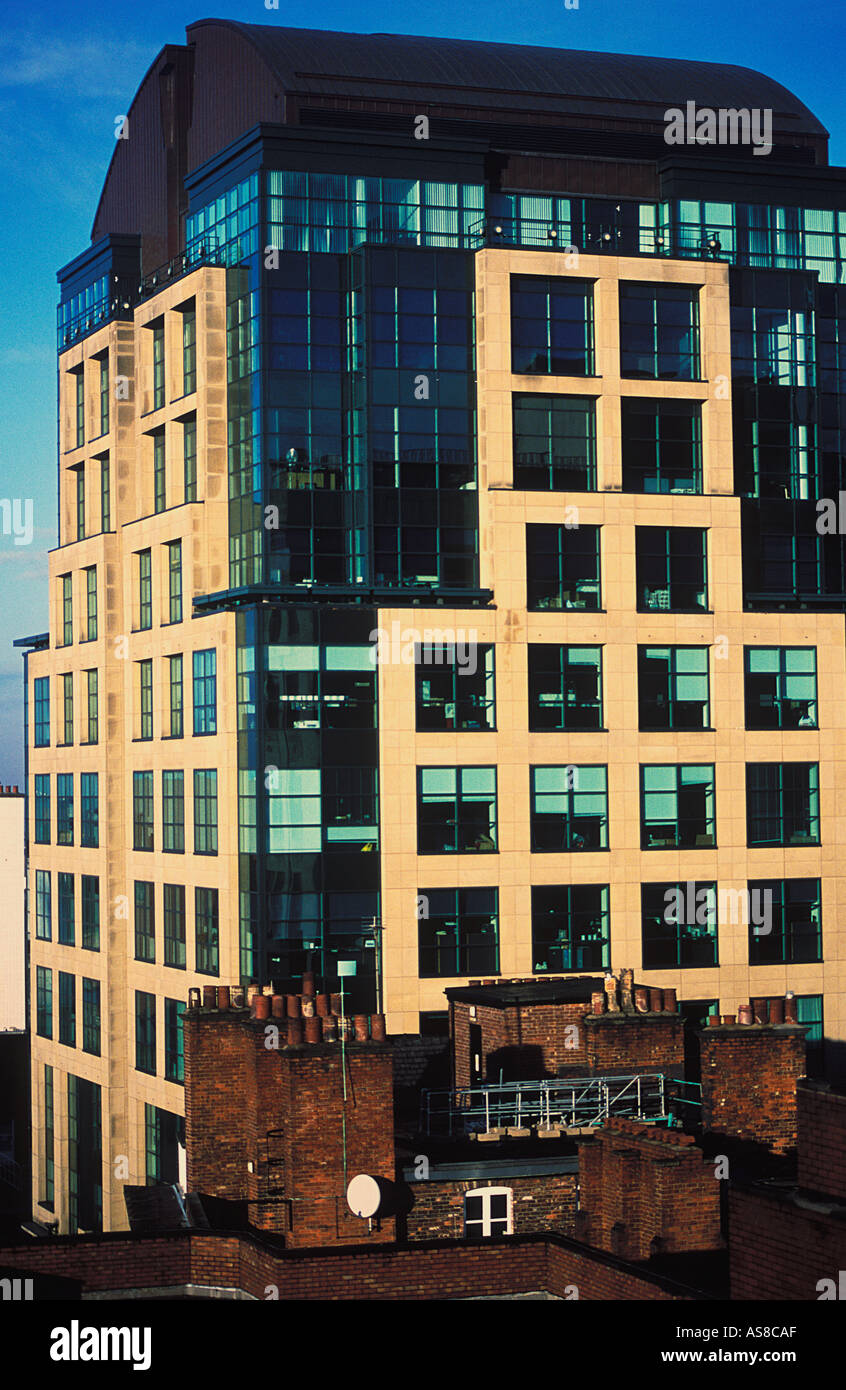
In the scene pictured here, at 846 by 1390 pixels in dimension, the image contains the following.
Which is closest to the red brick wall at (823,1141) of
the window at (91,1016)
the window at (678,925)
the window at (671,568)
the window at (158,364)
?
the window at (678,925)

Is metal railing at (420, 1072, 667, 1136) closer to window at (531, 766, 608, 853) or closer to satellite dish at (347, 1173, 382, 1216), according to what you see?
satellite dish at (347, 1173, 382, 1216)

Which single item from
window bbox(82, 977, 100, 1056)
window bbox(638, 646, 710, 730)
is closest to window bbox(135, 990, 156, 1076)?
window bbox(82, 977, 100, 1056)

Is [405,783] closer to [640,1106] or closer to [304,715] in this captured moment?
[304,715]

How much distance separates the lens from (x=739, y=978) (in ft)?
213

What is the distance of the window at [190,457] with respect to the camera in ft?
230

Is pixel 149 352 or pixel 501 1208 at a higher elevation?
pixel 149 352

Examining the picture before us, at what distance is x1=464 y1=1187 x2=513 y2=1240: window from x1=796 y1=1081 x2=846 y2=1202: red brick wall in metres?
11.4

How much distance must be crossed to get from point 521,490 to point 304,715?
11.8m

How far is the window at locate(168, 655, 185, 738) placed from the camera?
229 ft

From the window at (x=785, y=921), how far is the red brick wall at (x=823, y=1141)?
42.8 metres

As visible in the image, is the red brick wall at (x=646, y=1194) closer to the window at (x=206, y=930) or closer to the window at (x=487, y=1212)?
the window at (x=487, y=1212)
